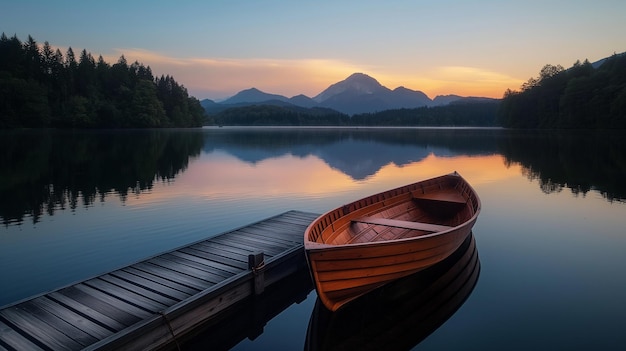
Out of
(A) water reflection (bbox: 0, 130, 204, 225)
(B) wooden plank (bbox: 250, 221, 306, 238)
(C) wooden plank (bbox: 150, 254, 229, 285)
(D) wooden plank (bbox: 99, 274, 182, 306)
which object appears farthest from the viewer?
(A) water reflection (bbox: 0, 130, 204, 225)

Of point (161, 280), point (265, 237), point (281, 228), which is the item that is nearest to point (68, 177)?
point (281, 228)

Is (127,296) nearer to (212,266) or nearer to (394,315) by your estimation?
(212,266)

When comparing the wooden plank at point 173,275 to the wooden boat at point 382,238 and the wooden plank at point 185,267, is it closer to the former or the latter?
the wooden plank at point 185,267

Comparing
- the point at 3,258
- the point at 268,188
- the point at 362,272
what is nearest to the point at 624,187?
the point at 268,188

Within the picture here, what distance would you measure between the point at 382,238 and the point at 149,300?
5.52 metres

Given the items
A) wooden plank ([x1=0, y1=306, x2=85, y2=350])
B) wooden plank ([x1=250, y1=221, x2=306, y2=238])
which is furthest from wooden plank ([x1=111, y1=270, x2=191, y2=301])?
wooden plank ([x1=250, y1=221, x2=306, y2=238])

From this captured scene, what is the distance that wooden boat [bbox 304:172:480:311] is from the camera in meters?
6.66

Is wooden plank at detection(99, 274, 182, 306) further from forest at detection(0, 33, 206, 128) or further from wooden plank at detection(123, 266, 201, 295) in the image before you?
forest at detection(0, 33, 206, 128)

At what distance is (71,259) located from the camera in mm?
10578

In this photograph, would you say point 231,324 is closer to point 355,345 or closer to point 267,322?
point 267,322

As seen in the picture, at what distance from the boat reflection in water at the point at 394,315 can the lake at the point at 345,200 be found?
33 mm

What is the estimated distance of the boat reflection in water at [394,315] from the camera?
6879mm

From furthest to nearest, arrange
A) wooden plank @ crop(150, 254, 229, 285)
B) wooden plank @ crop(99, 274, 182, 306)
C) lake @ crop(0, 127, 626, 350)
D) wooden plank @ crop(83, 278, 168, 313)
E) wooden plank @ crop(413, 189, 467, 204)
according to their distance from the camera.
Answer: wooden plank @ crop(413, 189, 467, 204) < wooden plank @ crop(150, 254, 229, 285) < lake @ crop(0, 127, 626, 350) < wooden plank @ crop(99, 274, 182, 306) < wooden plank @ crop(83, 278, 168, 313)

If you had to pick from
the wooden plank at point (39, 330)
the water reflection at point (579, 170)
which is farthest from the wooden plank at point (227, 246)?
the water reflection at point (579, 170)
